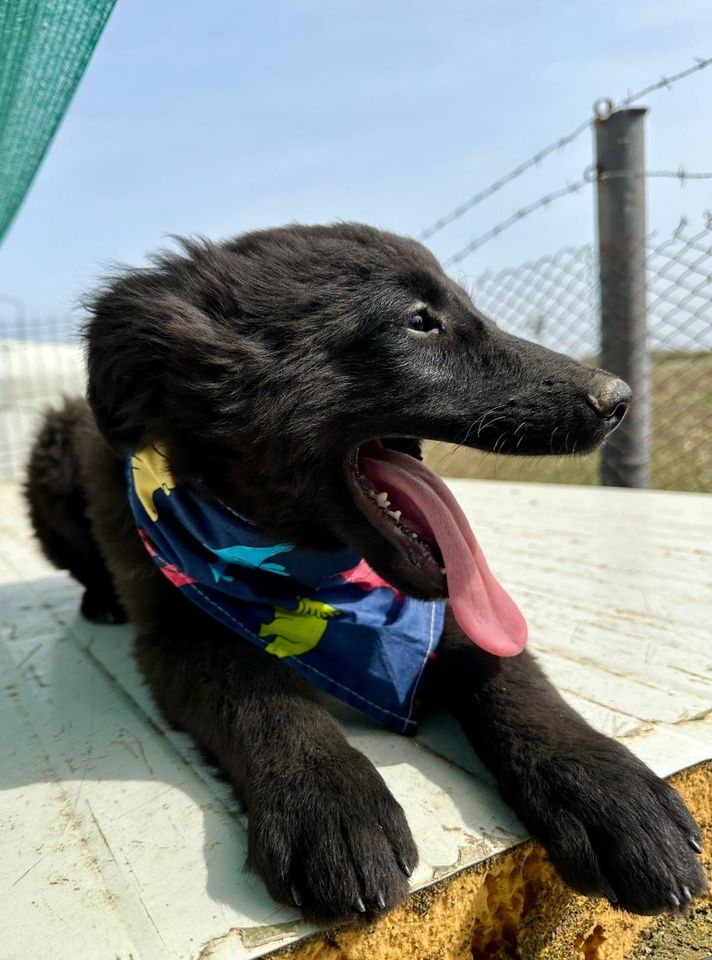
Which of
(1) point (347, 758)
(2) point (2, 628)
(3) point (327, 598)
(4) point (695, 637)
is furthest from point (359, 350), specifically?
(2) point (2, 628)

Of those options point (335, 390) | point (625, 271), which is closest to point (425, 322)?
point (335, 390)

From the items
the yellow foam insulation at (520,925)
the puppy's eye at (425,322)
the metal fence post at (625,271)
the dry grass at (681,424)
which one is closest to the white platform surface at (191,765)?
the yellow foam insulation at (520,925)

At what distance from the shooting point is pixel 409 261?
1703 millimetres

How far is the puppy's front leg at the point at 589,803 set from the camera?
3.59 feet

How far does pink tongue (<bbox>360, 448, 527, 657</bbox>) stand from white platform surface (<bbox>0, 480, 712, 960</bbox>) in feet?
0.74

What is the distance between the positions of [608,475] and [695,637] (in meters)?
2.52

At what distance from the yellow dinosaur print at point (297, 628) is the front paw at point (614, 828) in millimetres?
518

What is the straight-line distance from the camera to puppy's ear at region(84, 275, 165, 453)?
1.65m

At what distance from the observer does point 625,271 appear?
13.6 ft

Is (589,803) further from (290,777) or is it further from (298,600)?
(298,600)

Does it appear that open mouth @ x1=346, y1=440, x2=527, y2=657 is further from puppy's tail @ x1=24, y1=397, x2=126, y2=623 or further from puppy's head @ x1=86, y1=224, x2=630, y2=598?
puppy's tail @ x1=24, y1=397, x2=126, y2=623

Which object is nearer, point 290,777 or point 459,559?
point 290,777

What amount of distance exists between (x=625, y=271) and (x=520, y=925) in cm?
359

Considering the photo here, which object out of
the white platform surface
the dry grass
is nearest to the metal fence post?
the dry grass
